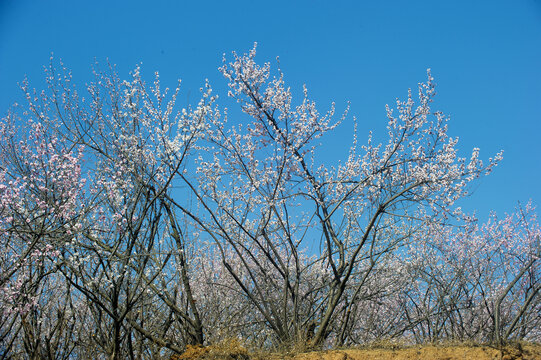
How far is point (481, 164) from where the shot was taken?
32.0ft

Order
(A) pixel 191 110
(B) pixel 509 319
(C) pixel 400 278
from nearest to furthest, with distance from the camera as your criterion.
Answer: (A) pixel 191 110
(C) pixel 400 278
(B) pixel 509 319

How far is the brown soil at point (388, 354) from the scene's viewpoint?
725 cm

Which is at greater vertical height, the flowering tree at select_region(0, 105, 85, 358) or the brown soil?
the flowering tree at select_region(0, 105, 85, 358)

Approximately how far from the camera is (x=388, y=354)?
7.35 m

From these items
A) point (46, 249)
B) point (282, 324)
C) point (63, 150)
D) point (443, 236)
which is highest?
point (63, 150)

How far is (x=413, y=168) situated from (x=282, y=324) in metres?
4.20

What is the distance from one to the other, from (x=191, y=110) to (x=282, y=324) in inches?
183

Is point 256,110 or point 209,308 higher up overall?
point 256,110

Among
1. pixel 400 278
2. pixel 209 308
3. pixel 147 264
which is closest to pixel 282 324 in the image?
pixel 209 308

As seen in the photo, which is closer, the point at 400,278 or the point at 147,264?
the point at 147,264

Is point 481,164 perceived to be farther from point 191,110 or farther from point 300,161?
point 191,110

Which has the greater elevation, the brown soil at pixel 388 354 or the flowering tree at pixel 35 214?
the flowering tree at pixel 35 214

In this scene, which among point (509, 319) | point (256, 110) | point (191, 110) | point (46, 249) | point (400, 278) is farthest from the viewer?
point (509, 319)

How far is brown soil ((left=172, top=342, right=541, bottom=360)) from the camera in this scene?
23.8 feet
